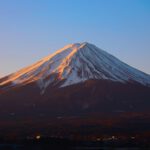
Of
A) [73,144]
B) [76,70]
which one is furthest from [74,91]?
[73,144]

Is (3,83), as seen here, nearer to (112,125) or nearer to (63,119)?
(63,119)

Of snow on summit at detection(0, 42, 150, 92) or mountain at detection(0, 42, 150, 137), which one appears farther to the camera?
snow on summit at detection(0, 42, 150, 92)

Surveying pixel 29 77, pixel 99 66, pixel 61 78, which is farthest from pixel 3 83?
pixel 99 66

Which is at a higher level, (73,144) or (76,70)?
(76,70)

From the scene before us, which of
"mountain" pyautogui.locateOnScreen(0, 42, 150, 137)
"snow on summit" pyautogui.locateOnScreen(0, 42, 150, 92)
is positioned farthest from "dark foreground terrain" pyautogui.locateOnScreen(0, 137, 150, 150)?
"snow on summit" pyautogui.locateOnScreen(0, 42, 150, 92)

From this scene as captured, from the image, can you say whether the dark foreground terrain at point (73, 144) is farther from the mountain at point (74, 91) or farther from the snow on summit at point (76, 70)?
the snow on summit at point (76, 70)

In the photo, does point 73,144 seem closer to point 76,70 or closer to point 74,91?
point 74,91

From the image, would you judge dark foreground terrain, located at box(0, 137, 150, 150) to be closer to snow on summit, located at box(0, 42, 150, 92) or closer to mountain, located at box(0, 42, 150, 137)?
mountain, located at box(0, 42, 150, 137)
